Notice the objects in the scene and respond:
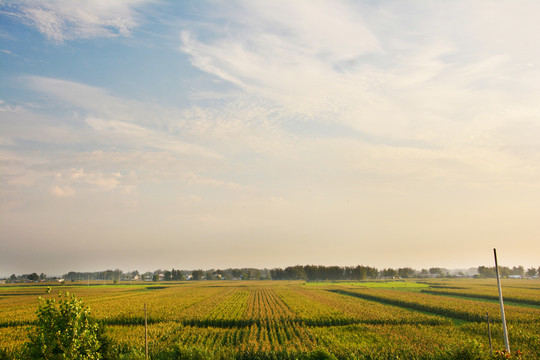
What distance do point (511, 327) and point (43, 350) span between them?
4478cm

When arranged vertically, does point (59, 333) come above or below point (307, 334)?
above

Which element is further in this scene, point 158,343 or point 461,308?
point 461,308

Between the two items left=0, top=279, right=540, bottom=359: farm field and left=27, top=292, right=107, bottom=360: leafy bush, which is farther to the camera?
left=0, top=279, right=540, bottom=359: farm field

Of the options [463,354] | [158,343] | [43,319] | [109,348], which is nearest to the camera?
[43,319]

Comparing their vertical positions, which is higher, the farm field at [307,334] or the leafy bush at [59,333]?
the leafy bush at [59,333]

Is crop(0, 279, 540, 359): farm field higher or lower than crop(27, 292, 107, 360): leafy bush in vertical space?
lower

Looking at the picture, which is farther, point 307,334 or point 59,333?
point 307,334

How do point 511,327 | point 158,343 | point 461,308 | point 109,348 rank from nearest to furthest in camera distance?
1. point 109,348
2. point 158,343
3. point 511,327
4. point 461,308

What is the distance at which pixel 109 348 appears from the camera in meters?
26.9

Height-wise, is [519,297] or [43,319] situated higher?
[43,319]

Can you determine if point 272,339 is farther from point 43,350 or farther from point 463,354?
point 43,350

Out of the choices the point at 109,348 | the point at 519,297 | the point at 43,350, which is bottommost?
the point at 519,297

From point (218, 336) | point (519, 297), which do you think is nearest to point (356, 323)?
point (218, 336)

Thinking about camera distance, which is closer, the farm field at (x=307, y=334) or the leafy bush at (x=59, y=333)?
the leafy bush at (x=59, y=333)
